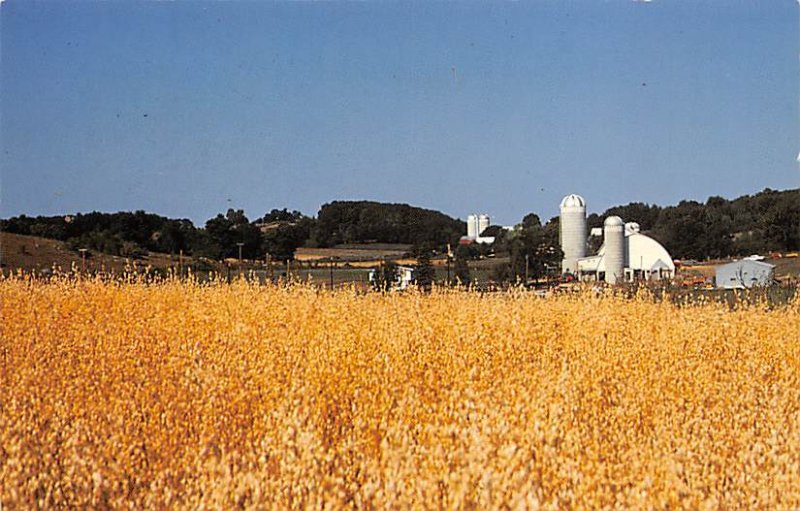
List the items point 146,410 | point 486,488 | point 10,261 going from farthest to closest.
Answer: point 10,261 → point 146,410 → point 486,488

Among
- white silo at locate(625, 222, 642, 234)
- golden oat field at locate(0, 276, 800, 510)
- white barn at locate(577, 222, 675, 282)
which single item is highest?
white silo at locate(625, 222, 642, 234)

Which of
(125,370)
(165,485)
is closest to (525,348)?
(125,370)

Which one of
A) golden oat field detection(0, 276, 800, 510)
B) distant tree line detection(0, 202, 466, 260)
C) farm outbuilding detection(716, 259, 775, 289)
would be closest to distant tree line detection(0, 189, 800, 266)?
distant tree line detection(0, 202, 466, 260)

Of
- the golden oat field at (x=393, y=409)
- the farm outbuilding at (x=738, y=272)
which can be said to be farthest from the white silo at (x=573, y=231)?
the golden oat field at (x=393, y=409)

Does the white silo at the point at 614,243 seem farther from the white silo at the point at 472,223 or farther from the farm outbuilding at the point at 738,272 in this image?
the white silo at the point at 472,223

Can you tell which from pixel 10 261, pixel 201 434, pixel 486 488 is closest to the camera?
pixel 486 488

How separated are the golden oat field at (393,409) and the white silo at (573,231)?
36.6 meters

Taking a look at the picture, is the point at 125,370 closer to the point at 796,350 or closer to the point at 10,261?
the point at 796,350

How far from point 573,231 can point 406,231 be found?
8.77 meters

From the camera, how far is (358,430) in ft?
11.1

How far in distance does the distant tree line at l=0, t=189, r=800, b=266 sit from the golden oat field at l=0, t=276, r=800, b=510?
1208cm

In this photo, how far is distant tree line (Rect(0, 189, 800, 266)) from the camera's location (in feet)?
82.3

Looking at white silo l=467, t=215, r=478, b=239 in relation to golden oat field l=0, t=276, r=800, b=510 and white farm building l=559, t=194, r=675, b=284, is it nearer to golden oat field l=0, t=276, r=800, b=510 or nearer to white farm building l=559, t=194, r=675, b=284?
white farm building l=559, t=194, r=675, b=284

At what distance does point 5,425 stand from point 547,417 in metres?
2.19
